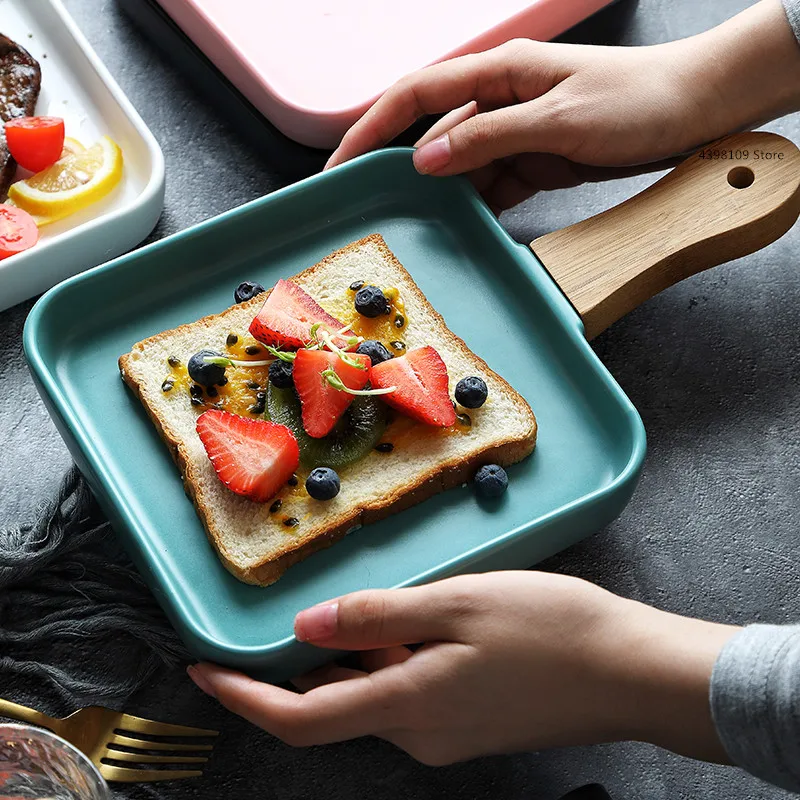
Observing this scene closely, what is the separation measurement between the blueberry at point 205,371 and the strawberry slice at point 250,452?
10cm

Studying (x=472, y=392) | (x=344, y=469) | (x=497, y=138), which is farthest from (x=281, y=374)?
(x=497, y=138)

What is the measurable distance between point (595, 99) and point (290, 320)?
28.7 inches

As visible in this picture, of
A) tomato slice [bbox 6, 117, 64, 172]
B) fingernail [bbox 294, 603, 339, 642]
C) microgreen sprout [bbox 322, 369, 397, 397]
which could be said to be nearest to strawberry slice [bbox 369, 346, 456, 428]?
microgreen sprout [bbox 322, 369, 397, 397]

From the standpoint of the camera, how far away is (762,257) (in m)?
2.24

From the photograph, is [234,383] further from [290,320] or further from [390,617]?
[390,617]

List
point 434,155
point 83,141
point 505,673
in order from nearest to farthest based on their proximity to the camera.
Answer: point 505,673
point 434,155
point 83,141

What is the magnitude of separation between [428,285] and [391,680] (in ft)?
2.72

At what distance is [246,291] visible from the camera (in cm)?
198

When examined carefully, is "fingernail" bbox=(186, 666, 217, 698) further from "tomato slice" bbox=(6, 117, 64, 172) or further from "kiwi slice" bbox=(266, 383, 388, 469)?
"tomato slice" bbox=(6, 117, 64, 172)

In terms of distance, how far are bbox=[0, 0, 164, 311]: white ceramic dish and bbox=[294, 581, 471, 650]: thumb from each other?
3.16 ft

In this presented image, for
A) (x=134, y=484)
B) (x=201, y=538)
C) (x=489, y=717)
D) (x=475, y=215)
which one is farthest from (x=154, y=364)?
(x=489, y=717)

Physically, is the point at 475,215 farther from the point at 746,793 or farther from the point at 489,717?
the point at 746,793

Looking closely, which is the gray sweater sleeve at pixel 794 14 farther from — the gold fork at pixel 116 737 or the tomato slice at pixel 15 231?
the gold fork at pixel 116 737

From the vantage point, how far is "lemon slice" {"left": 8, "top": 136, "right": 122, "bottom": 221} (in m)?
2.15
